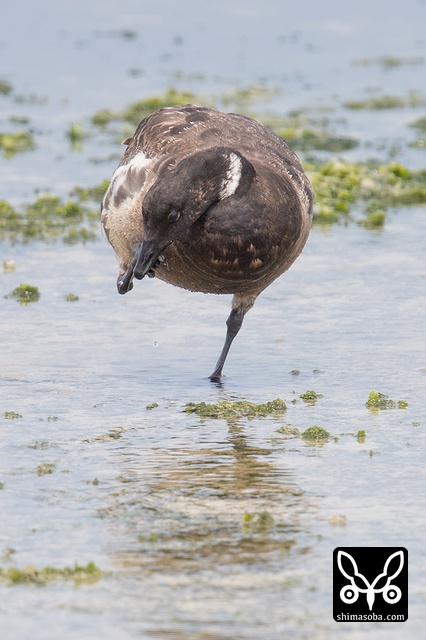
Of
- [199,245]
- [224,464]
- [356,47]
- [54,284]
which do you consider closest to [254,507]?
[224,464]

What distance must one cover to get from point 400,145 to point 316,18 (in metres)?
10.9

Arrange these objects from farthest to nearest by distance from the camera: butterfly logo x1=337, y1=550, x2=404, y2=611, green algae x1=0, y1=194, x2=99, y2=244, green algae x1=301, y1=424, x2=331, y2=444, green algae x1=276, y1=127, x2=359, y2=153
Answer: green algae x1=276, y1=127, x2=359, y2=153 → green algae x1=0, y1=194, x2=99, y2=244 → green algae x1=301, y1=424, x2=331, y2=444 → butterfly logo x1=337, y1=550, x2=404, y2=611

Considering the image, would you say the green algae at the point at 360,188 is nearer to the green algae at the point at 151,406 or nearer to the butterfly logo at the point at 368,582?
the green algae at the point at 151,406

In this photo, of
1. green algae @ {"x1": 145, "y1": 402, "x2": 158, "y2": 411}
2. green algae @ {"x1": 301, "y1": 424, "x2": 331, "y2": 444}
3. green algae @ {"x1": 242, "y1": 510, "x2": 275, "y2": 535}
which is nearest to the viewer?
green algae @ {"x1": 242, "y1": 510, "x2": 275, "y2": 535}

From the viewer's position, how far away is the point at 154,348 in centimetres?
955

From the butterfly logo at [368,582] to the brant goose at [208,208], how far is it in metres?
2.55

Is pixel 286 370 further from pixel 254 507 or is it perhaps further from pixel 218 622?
pixel 218 622

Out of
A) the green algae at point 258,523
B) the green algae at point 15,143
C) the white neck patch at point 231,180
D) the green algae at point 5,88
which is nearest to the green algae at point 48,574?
the green algae at point 258,523

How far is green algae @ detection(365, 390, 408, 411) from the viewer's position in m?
8.20

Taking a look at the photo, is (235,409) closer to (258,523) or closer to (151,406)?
(151,406)

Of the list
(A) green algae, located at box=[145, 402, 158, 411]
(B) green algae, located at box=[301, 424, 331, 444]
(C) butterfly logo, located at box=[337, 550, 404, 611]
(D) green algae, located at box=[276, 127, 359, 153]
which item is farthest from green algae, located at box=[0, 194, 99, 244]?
(C) butterfly logo, located at box=[337, 550, 404, 611]

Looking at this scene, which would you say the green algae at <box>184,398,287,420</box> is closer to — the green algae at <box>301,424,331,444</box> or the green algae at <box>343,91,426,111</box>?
the green algae at <box>301,424,331,444</box>

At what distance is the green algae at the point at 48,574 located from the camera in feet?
18.6

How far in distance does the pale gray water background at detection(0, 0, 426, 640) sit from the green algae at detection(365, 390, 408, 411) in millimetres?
71
